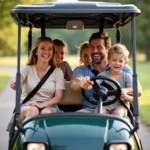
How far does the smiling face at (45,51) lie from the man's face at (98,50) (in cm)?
59

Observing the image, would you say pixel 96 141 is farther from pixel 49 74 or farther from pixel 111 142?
pixel 49 74

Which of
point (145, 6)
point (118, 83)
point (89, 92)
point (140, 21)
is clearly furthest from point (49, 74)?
point (140, 21)

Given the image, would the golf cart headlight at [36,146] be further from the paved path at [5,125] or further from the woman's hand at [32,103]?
the paved path at [5,125]

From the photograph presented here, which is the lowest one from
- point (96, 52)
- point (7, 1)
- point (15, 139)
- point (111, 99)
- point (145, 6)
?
point (15, 139)

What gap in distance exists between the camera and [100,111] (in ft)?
17.1

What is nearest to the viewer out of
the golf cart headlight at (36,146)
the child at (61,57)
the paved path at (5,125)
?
the golf cart headlight at (36,146)

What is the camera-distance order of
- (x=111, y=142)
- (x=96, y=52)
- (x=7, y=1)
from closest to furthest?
(x=111, y=142) < (x=96, y=52) < (x=7, y=1)

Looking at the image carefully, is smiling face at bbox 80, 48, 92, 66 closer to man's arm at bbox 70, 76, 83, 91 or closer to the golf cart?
man's arm at bbox 70, 76, 83, 91

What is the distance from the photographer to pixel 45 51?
5.81 meters

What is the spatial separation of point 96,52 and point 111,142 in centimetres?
191

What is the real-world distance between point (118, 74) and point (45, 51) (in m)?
0.81

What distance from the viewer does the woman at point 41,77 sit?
5.74m

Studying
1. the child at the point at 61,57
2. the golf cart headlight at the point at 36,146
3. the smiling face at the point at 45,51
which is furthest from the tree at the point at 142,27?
the golf cart headlight at the point at 36,146

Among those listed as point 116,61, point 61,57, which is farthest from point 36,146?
point 61,57
